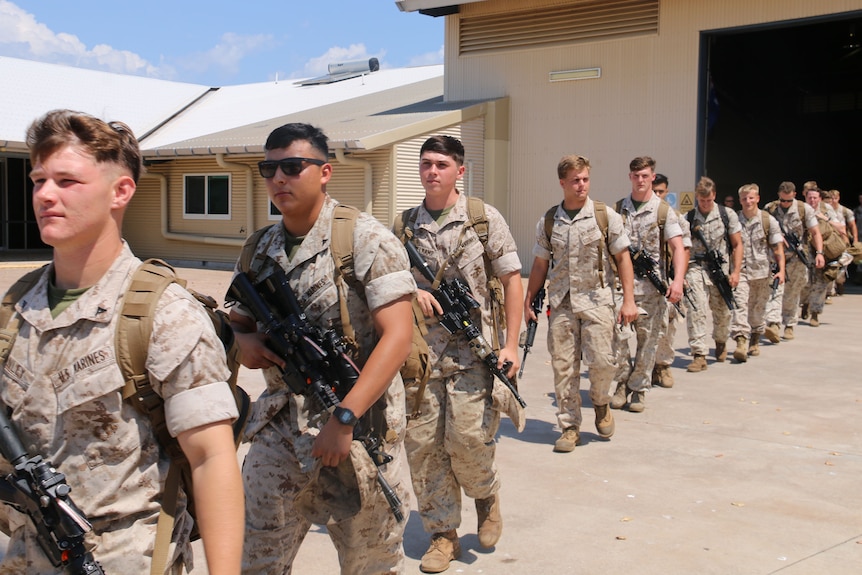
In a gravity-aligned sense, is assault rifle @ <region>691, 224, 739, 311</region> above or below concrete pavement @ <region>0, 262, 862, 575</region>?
above

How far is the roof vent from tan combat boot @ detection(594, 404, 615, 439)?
2487cm

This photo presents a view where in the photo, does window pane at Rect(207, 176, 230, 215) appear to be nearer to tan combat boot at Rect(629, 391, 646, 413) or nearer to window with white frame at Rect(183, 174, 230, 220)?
window with white frame at Rect(183, 174, 230, 220)

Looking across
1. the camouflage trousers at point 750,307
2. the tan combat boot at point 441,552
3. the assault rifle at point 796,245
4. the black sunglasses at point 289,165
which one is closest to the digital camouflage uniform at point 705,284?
the camouflage trousers at point 750,307

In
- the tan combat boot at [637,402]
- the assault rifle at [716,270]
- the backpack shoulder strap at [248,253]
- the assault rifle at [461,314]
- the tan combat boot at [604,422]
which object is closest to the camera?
the backpack shoulder strap at [248,253]

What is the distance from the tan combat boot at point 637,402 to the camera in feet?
25.3

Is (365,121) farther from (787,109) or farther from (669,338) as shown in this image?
(787,109)

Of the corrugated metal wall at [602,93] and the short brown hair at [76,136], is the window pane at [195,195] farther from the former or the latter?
the short brown hair at [76,136]

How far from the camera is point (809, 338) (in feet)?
39.8

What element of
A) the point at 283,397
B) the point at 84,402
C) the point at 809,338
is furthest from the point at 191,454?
the point at 809,338

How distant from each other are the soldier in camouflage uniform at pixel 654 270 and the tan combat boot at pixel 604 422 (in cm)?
102

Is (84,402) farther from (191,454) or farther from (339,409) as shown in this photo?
(339,409)

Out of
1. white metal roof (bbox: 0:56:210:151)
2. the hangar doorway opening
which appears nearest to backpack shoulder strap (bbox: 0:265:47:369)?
the hangar doorway opening

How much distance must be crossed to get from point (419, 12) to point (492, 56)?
1.98 m

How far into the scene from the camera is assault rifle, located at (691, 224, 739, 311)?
9820 millimetres
